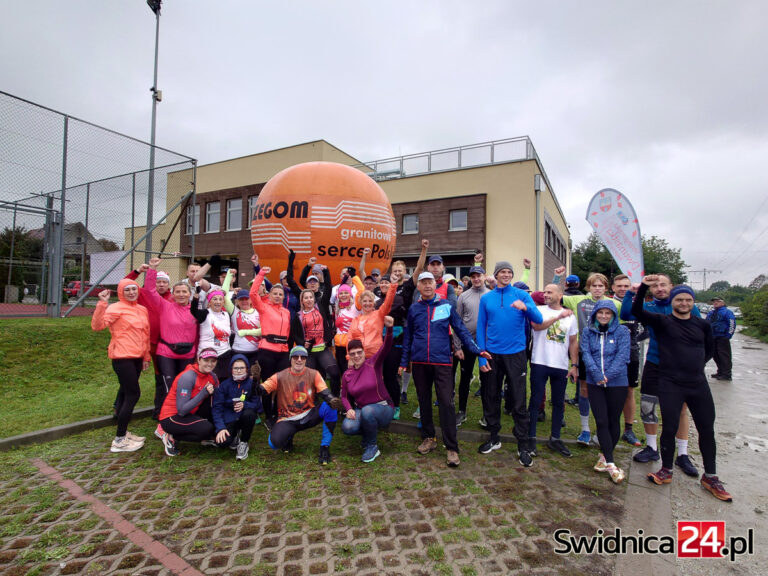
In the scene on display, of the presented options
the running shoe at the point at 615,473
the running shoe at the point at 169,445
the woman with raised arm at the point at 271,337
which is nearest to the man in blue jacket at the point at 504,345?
the running shoe at the point at 615,473

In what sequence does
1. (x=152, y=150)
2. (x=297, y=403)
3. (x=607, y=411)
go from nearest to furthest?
(x=607, y=411), (x=297, y=403), (x=152, y=150)

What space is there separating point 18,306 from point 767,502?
44.0ft

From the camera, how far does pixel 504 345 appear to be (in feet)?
14.9

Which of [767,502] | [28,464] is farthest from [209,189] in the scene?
[767,502]

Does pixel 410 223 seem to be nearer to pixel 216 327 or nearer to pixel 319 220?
pixel 319 220

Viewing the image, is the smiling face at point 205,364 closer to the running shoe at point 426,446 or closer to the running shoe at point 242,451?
the running shoe at point 242,451

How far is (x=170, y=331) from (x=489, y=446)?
4.06 metres

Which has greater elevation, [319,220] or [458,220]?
[458,220]

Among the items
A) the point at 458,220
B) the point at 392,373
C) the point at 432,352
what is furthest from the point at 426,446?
the point at 458,220

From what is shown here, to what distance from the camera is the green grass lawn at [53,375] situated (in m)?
5.42

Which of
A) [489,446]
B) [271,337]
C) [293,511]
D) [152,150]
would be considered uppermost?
[152,150]

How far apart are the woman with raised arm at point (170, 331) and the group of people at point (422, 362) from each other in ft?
0.04

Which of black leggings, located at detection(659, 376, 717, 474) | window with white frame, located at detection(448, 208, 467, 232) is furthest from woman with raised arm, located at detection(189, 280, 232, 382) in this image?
window with white frame, located at detection(448, 208, 467, 232)

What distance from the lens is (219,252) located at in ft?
73.3
